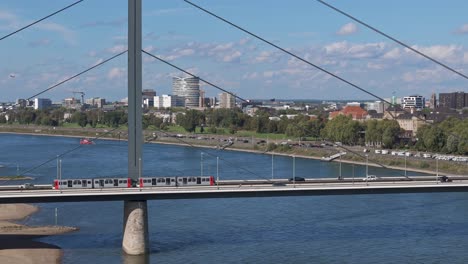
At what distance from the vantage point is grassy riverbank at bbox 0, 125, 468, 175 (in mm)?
29641

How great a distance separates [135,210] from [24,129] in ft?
164

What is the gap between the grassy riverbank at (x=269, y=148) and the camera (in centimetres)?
2964

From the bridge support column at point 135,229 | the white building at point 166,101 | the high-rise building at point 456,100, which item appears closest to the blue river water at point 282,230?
the bridge support column at point 135,229

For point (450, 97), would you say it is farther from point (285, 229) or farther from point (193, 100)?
point (285, 229)

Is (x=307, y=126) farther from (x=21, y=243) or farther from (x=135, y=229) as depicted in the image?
(x=135, y=229)

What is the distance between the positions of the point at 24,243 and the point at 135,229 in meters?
2.51

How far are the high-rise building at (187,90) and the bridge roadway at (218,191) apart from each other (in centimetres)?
8522

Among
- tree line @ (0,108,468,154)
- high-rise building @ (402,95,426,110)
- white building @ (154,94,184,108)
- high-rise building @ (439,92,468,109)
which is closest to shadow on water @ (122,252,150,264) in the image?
tree line @ (0,108,468,154)

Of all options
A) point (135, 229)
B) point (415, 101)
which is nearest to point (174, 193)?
point (135, 229)

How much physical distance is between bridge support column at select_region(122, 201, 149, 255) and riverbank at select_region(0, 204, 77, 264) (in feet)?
3.90

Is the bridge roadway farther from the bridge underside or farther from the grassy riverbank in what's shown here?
the grassy riverbank

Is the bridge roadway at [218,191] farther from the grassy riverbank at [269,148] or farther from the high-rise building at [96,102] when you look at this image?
the high-rise building at [96,102]

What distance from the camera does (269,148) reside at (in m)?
39.9

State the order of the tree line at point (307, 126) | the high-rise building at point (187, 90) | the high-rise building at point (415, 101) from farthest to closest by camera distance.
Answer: the high-rise building at point (187, 90)
the high-rise building at point (415, 101)
the tree line at point (307, 126)
